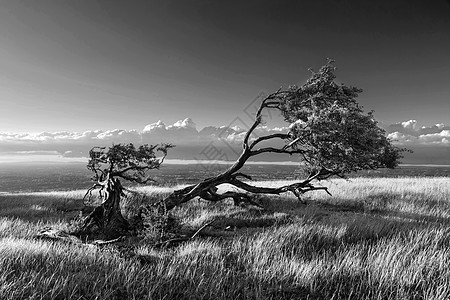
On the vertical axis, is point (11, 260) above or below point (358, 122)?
below

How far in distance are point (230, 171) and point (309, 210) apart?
4.87 m

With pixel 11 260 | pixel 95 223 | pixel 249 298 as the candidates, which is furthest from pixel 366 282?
pixel 95 223

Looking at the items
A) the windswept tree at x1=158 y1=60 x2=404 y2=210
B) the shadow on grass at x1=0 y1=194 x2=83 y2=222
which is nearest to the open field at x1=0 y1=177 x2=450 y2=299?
the windswept tree at x1=158 y1=60 x2=404 y2=210

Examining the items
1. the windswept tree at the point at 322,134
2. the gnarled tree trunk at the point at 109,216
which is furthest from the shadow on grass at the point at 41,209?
the windswept tree at the point at 322,134

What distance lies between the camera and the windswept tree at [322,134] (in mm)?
9664

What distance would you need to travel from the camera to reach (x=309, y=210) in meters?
13.4

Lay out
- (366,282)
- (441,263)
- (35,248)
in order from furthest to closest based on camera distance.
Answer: (35,248)
(441,263)
(366,282)

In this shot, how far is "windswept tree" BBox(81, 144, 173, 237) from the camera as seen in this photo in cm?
1073

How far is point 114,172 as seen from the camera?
11586mm

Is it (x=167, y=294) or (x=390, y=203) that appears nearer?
(x=167, y=294)

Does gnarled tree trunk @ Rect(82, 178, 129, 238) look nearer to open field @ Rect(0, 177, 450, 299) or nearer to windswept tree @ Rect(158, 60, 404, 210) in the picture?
windswept tree @ Rect(158, 60, 404, 210)

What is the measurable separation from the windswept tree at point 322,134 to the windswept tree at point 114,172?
76.2 inches

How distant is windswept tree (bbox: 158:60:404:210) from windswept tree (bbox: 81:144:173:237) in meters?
1.94

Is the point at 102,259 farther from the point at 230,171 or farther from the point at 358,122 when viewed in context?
the point at 358,122
